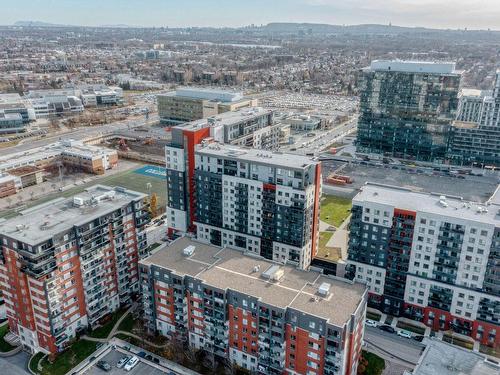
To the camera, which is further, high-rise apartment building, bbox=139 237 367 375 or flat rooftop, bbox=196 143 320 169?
flat rooftop, bbox=196 143 320 169

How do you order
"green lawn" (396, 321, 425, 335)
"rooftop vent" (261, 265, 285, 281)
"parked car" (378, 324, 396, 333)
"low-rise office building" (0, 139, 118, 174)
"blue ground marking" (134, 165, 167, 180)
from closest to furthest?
1. "rooftop vent" (261, 265, 285, 281)
2. "parked car" (378, 324, 396, 333)
3. "green lawn" (396, 321, 425, 335)
4. "low-rise office building" (0, 139, 118, 174)
5. "blue ground marking" (134, 165, 167, 180)

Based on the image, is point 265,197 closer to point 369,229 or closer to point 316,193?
point 316,193

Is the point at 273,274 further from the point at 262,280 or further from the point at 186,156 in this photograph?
the point at 186,156

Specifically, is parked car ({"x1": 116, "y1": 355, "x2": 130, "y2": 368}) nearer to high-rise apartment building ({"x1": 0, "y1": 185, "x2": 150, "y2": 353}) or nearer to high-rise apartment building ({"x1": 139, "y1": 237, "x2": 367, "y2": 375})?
high-rise apartment building ({"x1": 139, "y1": 237, "x2": 367, "y2": 375})

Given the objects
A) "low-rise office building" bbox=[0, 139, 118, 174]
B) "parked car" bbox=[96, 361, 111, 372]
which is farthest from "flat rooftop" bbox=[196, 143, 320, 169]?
"low-rise office building" bbox=[0, 139, 118, 174]

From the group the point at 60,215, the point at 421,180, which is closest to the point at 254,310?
the point at 60,215

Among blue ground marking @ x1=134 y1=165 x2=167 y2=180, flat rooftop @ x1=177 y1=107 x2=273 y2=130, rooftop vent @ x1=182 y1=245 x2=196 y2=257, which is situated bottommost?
blue ground marking @ x1=134 y1=165 x2=167 y2=180

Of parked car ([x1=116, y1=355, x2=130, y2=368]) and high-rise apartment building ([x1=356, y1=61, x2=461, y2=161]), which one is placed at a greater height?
high-rise apartment building ([x1=356, y1=61, x2=461, y2=161])
